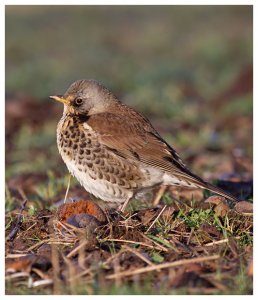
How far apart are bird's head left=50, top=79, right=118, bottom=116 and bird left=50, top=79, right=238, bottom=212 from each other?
0.13m

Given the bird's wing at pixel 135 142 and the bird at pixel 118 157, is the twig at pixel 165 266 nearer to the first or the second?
the bird at pixel 118 157

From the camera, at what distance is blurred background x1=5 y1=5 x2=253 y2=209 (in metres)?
10.7

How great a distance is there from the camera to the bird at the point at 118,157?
23.4ft

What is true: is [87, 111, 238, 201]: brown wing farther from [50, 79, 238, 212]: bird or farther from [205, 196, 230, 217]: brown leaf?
[205, 196, 230, 217]: brown leaf

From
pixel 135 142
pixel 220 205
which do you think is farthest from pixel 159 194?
pixel 220 205

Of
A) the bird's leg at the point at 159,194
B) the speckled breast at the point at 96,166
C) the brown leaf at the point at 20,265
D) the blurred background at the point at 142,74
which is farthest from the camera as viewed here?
the blurred background at the point at 142,74

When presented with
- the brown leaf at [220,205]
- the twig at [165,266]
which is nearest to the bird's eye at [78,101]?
the brown leaf at [220,205]

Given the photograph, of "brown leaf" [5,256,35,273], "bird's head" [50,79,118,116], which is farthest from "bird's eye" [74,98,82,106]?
"brown leaf" [5,256,35,273]

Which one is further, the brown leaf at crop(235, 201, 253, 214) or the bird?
the bird

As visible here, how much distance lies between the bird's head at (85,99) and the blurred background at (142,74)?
1.23 meters

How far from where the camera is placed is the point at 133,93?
15477 mm

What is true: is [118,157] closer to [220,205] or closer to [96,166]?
[96,166]

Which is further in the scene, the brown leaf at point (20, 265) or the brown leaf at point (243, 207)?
the brown leaf at point (243, 207)

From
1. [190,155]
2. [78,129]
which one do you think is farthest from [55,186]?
[190,155]
